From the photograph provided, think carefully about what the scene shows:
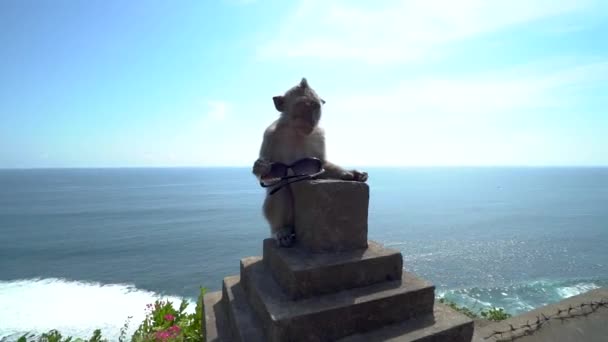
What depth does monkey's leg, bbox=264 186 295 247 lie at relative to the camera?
14.3ft

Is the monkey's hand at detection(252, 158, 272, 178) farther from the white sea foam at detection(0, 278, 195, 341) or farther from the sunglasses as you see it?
the white sea foam at detection(0, 278, 195, 341)

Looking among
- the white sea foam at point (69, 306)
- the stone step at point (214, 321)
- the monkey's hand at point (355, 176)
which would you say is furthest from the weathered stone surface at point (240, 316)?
the white sea foam at point (69, 306)

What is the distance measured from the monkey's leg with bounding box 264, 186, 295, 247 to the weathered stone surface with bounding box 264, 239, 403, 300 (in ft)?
0.48

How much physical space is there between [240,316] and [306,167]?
7.22 ft

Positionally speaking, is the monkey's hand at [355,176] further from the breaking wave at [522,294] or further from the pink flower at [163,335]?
the breaking wave at [522,294]

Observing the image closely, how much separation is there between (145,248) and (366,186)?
4007cm

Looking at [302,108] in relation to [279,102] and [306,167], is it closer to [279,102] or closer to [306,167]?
[279,102]

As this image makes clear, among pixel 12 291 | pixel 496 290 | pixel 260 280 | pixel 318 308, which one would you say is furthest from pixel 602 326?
pixel 12 291

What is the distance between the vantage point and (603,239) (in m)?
39.3

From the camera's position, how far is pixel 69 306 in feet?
71.6

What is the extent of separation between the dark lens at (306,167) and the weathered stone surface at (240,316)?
199 cm

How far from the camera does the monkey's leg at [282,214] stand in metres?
4.34

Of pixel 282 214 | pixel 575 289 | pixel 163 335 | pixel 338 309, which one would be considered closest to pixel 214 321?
pixel 163 335

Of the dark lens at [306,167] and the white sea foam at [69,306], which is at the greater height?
the dark lens at [306,167]
